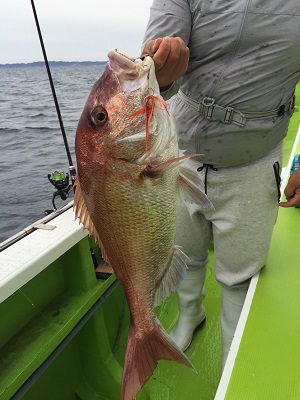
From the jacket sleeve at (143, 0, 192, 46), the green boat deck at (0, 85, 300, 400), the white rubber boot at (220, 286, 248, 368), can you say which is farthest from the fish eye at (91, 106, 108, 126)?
the white rubber boot at (220, 286, 248, 368)

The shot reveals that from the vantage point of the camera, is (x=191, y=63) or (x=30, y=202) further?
(x=30, y=202)

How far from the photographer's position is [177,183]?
4.15ft

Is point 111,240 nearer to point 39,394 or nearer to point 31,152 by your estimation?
point 39,394

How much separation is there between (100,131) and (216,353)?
6.04 feet

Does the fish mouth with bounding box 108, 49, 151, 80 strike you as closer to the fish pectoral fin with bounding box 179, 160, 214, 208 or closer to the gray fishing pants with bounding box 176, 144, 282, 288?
the fish pectoral fin with bounding box 179, 160, 214, 208

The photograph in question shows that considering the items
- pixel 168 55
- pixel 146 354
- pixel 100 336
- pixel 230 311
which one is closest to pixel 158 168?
pixel 168 55

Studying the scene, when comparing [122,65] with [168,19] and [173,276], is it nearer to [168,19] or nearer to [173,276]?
[168,19]

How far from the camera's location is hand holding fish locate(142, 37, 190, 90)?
45.5 inches

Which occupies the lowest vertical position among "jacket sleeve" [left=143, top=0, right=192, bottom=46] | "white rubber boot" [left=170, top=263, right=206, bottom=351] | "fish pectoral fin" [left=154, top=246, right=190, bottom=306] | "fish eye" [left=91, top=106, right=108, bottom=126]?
"white rubber boot" [left=170, top=263, right=206, bottom=351]

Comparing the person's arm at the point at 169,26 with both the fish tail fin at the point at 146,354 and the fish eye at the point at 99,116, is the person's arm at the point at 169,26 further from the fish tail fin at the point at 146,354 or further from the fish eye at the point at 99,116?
the fish tail fin at the point at 146,354

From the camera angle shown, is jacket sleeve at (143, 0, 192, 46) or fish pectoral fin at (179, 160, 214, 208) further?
jacket sleeve at (143, 0, 192, 46)

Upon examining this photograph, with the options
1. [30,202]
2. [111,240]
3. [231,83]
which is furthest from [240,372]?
[30,202]

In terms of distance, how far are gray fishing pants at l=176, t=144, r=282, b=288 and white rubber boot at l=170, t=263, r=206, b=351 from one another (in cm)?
26

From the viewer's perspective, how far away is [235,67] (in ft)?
5.19
